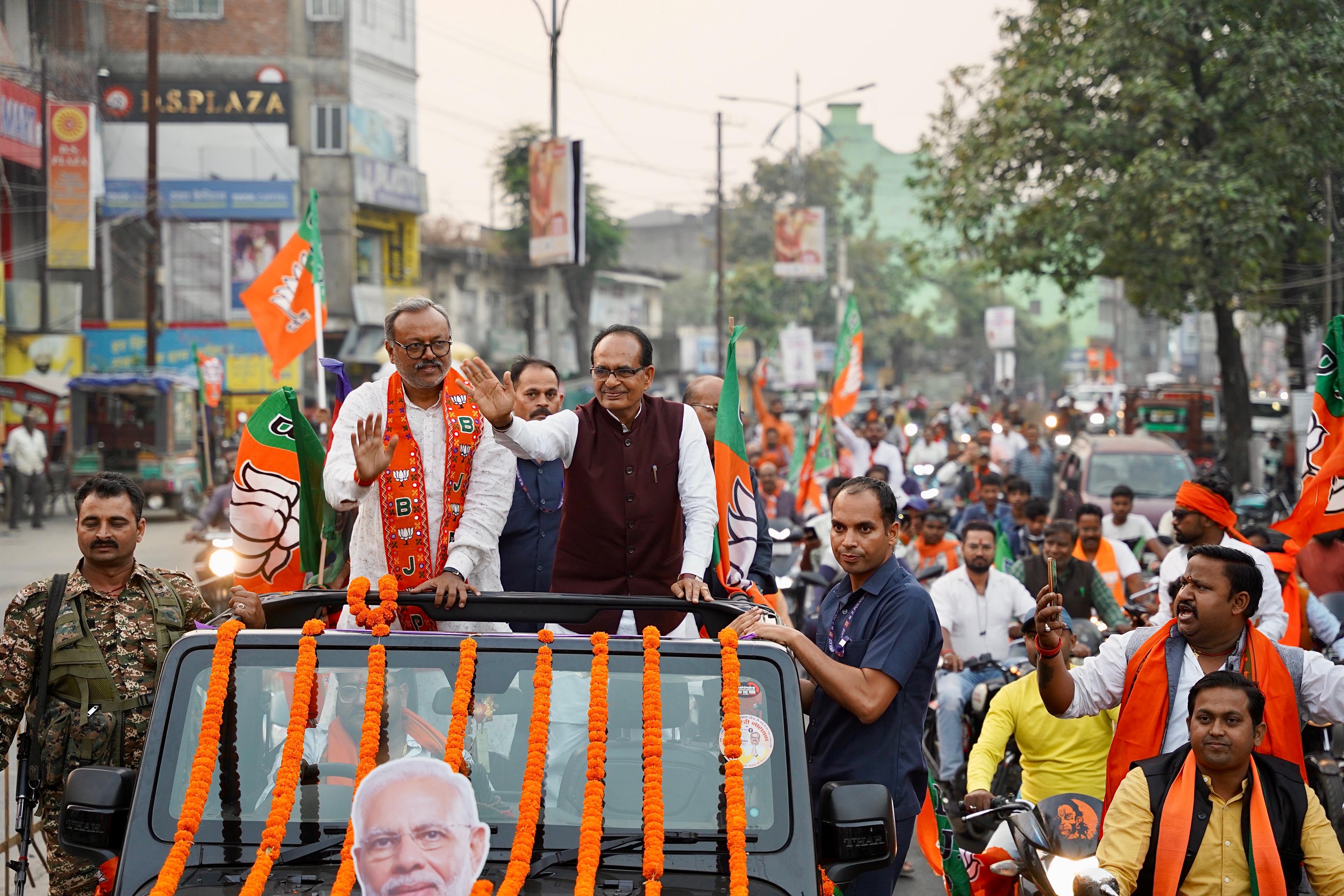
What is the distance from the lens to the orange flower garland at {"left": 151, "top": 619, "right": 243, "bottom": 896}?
3152 millimetres

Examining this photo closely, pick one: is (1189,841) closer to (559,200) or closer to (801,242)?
(559,200)

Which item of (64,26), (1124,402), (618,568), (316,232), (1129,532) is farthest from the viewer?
(64,26)

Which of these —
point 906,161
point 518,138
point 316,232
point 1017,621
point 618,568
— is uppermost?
point 906,161

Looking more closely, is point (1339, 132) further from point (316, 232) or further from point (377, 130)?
point (377, 130)

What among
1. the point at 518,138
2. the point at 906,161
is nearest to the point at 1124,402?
the point at 518,138

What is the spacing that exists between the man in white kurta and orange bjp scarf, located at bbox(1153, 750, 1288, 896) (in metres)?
2.02

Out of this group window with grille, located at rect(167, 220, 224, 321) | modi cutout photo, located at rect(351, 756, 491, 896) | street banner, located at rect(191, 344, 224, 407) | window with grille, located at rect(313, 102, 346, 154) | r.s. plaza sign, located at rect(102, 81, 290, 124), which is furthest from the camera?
window with grille, located at rect(313, 102, 346, 154)

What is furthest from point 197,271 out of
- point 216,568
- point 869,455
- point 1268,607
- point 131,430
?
point 1268,607

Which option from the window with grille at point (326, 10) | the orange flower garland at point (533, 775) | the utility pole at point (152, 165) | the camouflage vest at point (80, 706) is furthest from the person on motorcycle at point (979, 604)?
the window with grille at point (326, 10)

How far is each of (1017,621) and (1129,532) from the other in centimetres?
399

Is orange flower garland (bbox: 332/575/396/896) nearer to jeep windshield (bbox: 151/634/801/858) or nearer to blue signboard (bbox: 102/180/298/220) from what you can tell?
jeep windshield (bbox: 151/634/801/858)

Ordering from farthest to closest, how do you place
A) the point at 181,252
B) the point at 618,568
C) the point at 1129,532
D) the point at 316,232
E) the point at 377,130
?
the point at 377,130, the point at 181,252, the point at 1129,532, the point at 316,232, the point at 618,568

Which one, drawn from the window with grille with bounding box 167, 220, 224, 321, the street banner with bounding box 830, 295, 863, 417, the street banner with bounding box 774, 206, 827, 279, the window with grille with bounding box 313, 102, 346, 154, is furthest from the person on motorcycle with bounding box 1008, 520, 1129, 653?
the window with grille with bounding box 313, 102, 346, 154

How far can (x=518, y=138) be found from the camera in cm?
4372
